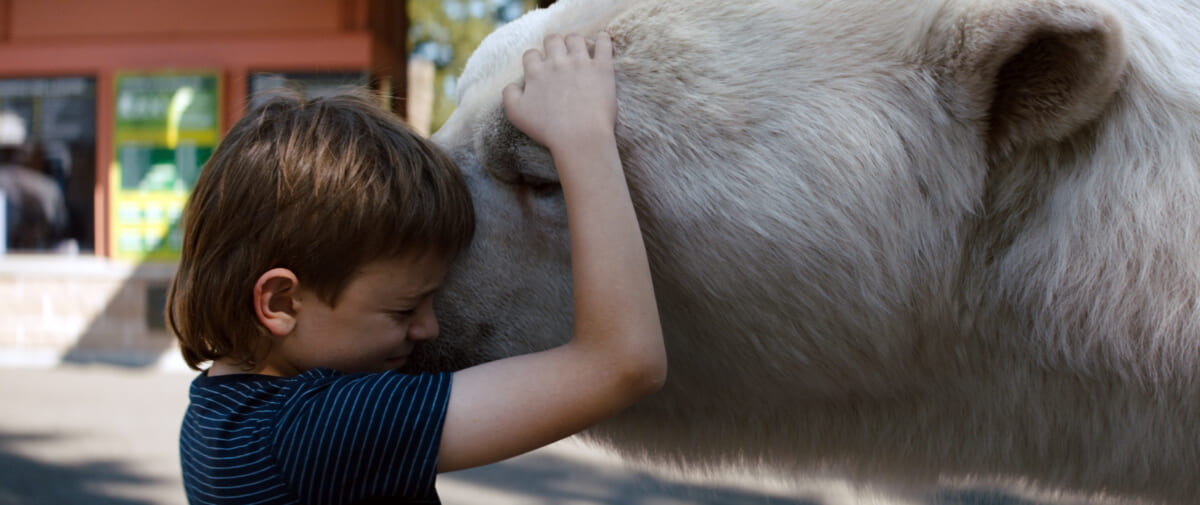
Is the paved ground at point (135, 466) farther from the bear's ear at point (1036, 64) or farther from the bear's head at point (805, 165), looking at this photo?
the bear's ear at point (1036, 64)

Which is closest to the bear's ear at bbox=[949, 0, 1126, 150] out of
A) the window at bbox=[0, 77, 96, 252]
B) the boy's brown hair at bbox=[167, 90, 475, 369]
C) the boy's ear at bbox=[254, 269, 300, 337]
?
the boy's brown hair at bbox=[167, 90, 475, 369]

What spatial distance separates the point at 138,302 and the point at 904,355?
30.0ft

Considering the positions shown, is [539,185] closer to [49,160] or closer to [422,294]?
[422,294]

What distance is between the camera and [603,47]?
57.4 inches

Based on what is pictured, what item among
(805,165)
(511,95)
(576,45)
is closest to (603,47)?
(576,45)

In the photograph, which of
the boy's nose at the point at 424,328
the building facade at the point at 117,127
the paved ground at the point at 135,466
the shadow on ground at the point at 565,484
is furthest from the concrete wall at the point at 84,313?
the boy's nose at the point at 424,328

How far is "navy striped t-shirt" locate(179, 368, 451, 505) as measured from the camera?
4.65ft

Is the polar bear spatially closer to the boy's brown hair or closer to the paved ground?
the boy's brown hair

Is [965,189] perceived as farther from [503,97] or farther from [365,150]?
[365,150]

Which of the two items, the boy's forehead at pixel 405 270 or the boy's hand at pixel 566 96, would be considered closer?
the boy's hand at pixel 566 96

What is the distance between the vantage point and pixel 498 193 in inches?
61.8

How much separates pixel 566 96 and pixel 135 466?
18.6 feet

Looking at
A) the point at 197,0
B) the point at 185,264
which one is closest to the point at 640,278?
the point at 185,264

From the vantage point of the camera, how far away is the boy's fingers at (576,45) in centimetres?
146
